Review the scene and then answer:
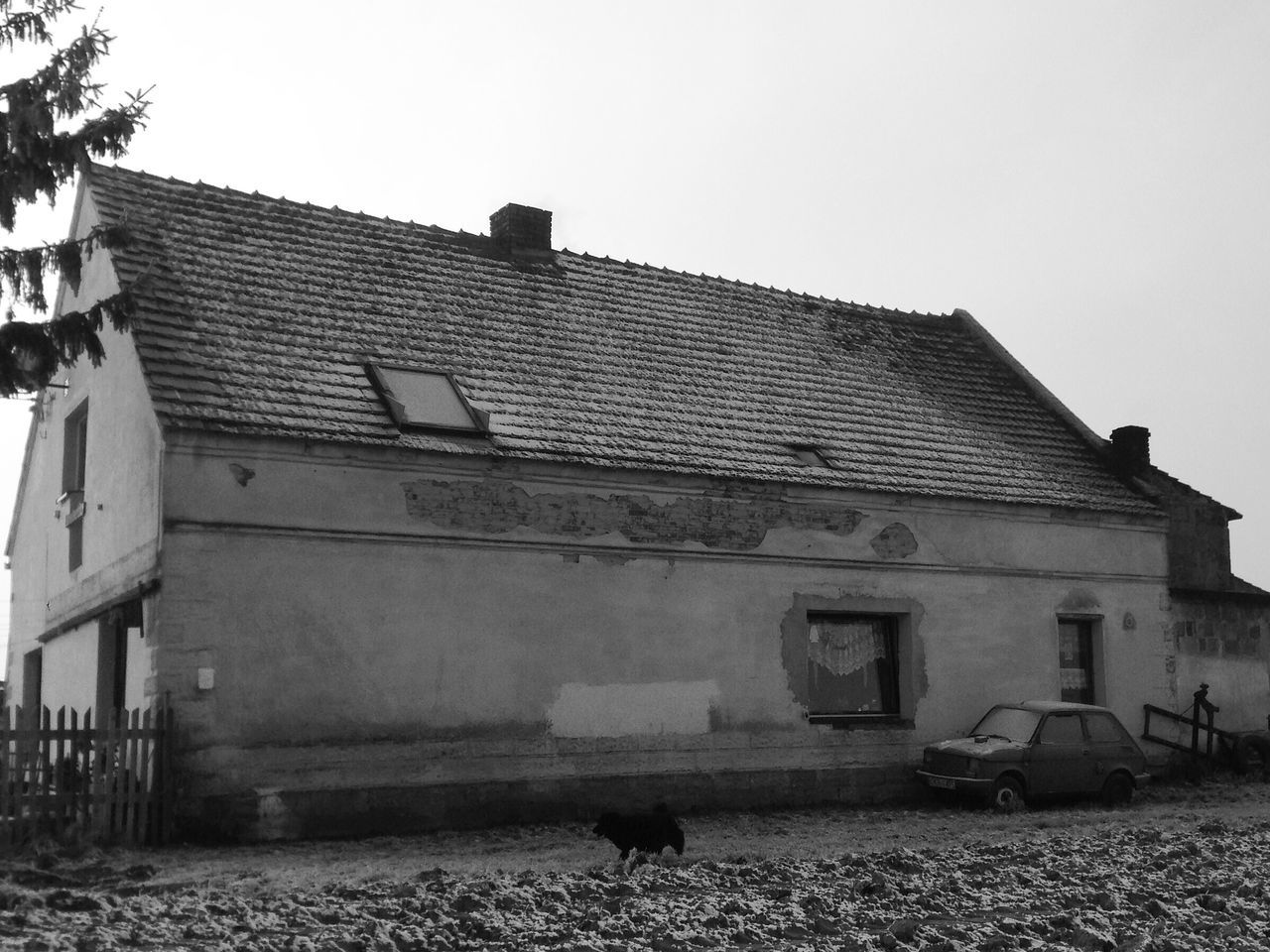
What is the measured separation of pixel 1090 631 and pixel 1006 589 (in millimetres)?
1858

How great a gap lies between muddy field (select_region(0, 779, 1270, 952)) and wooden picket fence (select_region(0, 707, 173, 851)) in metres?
0.43

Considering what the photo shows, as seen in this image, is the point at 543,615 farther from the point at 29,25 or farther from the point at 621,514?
the point at 29,25

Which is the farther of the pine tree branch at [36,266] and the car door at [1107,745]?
the car door at [1107,745]

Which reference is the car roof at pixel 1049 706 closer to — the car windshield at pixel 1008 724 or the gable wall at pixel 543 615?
the car windshield at pixel 1008 724

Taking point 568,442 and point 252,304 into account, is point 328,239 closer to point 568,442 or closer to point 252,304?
point 252,304

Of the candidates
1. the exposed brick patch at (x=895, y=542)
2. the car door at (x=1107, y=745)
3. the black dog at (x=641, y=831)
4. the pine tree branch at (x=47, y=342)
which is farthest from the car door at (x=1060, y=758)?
the pine tree branch at (x=47, y=342)

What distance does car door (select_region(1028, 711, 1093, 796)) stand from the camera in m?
16.6

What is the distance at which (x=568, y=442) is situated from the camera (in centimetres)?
1560

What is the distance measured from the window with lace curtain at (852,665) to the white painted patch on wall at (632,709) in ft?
5.30

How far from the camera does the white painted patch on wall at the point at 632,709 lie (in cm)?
1523

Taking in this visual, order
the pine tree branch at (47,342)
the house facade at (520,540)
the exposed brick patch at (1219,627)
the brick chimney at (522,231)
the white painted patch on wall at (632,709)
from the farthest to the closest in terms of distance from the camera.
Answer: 1. the exposed brick patch at (1219,627)
2. the brick chimney at (522,231)
3. the white painted patch on wall at (632,709)
4. the house facade at (520,540)
5. the pine tree branch at (47,342)

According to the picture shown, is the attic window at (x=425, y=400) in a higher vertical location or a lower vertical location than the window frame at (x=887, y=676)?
higher

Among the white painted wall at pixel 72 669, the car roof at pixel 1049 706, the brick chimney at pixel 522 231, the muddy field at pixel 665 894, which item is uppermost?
the brick chimney at pixel 522 231

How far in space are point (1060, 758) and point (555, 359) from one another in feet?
24.7
